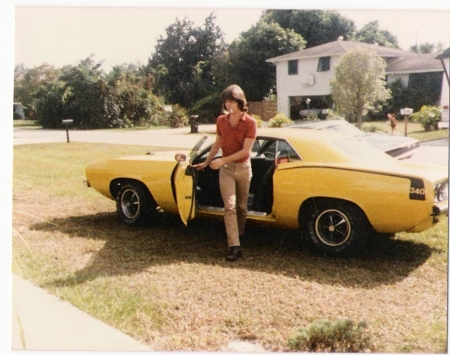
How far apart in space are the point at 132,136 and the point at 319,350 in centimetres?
852

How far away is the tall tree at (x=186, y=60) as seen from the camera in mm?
5188

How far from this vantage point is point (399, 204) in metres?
4.38

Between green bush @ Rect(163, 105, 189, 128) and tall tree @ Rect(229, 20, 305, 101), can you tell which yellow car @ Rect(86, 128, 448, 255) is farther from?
green bush @ Rect(163, 105, 189, 128)

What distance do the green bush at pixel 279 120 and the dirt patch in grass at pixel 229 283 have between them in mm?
4432

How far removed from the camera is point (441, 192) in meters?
4.48

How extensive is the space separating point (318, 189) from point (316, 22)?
1.88m

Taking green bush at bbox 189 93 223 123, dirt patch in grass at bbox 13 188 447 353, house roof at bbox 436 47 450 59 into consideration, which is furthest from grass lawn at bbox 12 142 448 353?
house roof at bbox 436 47 450 59

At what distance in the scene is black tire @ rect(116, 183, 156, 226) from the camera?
229 inches

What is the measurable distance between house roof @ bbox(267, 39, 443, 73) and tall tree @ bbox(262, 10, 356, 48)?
426 millimetres

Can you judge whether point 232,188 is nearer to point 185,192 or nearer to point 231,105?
point 185,192

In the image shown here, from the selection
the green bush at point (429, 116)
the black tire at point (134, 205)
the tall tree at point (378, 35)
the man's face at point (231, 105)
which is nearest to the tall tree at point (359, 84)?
the green bush at point (429, 116)

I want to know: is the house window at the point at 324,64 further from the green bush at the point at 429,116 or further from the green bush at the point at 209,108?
the green bush at the point at 209,108

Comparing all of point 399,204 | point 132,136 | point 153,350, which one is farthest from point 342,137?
point 132,136

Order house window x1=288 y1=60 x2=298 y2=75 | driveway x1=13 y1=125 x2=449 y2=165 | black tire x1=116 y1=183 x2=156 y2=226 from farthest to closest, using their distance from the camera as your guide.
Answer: house window x1=288 y1=60 x2=298 y2=75
black tire x1=116 y1=183 x2=156 y2=226
driveway x1=13 y1=125 x2=449 y2=165
